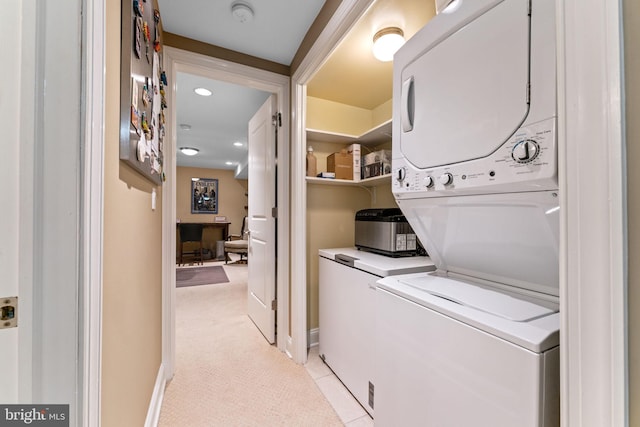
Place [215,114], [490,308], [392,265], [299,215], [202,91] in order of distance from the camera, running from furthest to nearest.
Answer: [215,114] → [202,91] → [299,215] → [392,265] → [490,308]

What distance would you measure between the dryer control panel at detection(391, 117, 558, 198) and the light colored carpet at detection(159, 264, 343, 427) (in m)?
1.38

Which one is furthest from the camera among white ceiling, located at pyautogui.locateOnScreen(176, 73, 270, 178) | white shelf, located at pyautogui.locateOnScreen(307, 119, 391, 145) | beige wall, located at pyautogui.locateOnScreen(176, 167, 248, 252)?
beige wall, located at pyautogui.locateOnScreen(176, 167, 248, 252)

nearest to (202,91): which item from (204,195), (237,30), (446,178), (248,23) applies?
(237,30)

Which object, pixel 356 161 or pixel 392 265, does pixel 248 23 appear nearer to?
pixel 356 161

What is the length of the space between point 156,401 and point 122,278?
3.29 ft

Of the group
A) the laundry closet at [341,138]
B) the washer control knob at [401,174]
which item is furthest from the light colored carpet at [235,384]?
the washer control knob at [401,174]

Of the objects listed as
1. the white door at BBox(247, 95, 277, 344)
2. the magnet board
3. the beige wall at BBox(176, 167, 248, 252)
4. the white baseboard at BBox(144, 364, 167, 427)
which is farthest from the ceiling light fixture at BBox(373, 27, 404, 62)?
the beige wall at BBox(176, 167, 248, 252)

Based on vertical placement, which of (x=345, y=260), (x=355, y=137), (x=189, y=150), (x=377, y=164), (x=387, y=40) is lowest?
(x=345, y=260)

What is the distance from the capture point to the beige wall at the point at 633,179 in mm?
394

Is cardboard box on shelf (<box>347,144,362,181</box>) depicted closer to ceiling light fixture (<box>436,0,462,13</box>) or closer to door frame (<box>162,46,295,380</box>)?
door frame (<box>162,46,295,380</box>)

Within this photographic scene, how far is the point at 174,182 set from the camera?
5.92ft

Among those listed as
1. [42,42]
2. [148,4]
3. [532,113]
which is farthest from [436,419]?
[148,4]

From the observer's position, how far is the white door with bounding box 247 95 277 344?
86.4 inches

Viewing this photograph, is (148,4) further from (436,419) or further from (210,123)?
(210,123)
